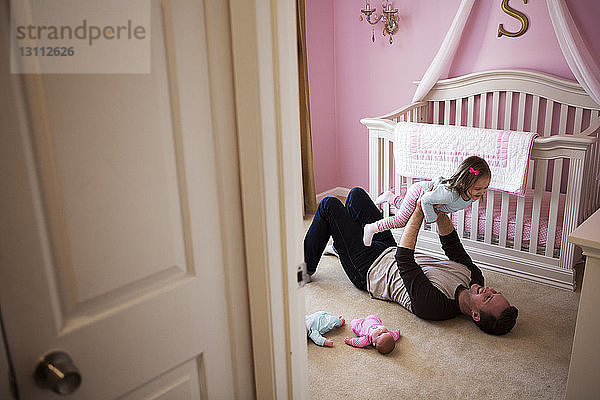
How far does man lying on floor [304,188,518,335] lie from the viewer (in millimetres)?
2395

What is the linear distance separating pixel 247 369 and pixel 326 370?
3.51 ft

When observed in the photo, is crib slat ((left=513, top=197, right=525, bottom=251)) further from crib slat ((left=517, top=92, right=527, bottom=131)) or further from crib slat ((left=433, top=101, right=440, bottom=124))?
crib slat ((left=433, top=101, right=440, bottom=124))

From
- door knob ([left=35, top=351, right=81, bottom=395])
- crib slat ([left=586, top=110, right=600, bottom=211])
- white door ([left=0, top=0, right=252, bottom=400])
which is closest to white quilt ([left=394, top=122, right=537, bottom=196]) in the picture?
crib slat ([left=586, top=110, right=600, bottom=211])

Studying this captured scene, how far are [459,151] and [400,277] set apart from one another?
95cm

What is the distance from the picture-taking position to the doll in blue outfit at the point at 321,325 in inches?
93.6

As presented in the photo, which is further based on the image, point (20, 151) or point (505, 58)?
point (505, 58)

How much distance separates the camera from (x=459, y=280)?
257 centimetres

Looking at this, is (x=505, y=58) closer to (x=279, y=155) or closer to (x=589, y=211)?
(x=589, y=211)

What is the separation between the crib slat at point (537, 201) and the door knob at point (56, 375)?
262cm

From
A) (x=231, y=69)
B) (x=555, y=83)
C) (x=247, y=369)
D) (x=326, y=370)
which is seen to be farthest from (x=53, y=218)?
(x=555, y=83)

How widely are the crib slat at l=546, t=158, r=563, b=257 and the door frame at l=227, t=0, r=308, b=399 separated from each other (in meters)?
2.11

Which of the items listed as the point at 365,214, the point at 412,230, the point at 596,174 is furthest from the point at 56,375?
the point at 596,174

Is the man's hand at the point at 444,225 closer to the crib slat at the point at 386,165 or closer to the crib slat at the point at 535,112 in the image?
the crib slat at the point at 386,165

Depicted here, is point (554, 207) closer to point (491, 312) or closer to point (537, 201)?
point (537, 201)
